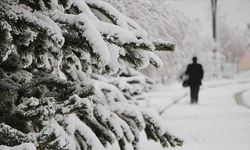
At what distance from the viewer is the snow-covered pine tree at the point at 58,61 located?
7.26ft

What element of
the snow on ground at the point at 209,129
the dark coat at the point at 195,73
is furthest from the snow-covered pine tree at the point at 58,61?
the dark coat at the point at 195,73

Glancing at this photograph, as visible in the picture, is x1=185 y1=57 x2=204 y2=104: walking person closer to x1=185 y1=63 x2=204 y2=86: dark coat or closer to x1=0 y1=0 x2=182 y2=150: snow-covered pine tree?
x1=185 y1=63 x2=204 y2=86: dark coat

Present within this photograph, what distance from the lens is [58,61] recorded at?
8.53ft

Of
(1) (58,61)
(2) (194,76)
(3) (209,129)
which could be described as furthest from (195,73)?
(1) (58,61)

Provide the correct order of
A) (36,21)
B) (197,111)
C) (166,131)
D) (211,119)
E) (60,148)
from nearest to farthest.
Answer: (36,21)
(60,148)
(166,131)
(211,119)
(197,111)

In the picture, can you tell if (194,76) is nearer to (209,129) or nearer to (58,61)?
(209,129)

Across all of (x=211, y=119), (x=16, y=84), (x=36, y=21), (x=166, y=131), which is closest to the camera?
(x=36, y=21)

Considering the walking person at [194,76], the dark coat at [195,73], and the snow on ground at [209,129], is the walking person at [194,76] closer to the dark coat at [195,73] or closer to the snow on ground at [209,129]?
the dark coat at [195,73]

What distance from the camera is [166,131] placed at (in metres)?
3.41

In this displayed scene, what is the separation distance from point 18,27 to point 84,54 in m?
0.40

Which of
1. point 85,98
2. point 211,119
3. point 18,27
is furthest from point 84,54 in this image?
point 211,119

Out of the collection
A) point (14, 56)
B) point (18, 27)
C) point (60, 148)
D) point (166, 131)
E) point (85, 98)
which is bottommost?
point (166, 131)

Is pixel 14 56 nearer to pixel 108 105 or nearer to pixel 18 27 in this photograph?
pixel 18 27

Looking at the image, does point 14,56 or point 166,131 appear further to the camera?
point 166,131
